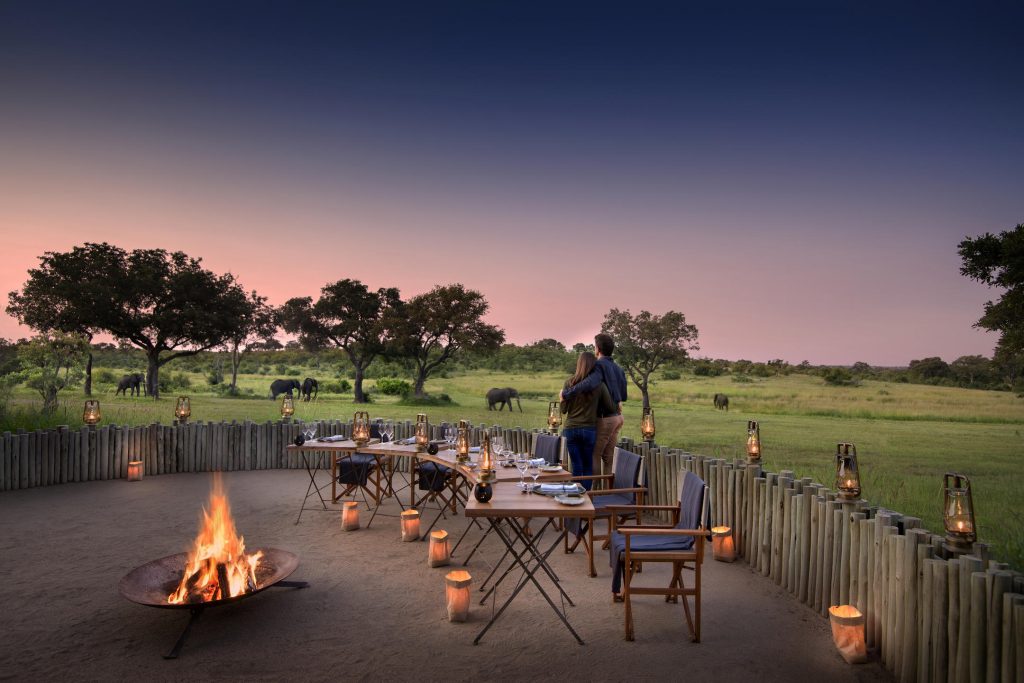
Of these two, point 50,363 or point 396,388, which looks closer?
point 50,363

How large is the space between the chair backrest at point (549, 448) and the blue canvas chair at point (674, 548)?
2536mm

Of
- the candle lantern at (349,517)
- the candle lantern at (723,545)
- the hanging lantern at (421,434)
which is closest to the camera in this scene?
the candle lantern at (723,545)

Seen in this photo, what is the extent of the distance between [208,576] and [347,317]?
29.2 meters

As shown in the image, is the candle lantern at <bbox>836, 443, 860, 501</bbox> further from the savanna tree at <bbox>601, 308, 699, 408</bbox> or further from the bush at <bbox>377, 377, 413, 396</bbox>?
the savanna tree at <bbox>601, 308, 699, 408</bbox>

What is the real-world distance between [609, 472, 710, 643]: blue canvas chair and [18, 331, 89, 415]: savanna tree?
47.4 ft

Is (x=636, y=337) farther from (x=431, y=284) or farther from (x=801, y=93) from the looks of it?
(x=801, y=93)

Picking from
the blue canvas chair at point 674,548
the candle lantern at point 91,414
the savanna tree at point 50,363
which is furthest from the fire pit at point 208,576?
the savanna tree at point 50,363

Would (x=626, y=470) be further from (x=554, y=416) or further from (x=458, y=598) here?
(x=554, y=416)

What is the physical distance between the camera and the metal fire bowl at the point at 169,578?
150 inches

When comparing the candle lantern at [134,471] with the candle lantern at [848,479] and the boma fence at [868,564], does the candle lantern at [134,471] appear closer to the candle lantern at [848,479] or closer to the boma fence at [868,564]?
the boma fence at [868,564]

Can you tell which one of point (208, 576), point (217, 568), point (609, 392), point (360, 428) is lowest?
point (208, 576)

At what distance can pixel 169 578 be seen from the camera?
4281 mm

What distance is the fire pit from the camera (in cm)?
385

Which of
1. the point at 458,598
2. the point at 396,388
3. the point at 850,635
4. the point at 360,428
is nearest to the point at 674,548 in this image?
the point at 850,635
